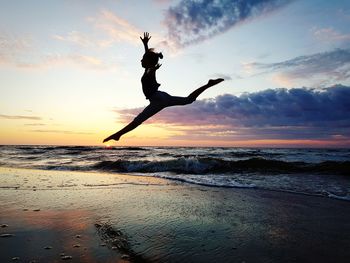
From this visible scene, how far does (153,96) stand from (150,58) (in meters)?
0.75

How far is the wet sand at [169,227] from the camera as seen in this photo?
4.51 m

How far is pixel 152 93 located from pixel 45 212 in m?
3.48

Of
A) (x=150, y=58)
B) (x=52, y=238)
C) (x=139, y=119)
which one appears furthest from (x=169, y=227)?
(x=150, y=58)

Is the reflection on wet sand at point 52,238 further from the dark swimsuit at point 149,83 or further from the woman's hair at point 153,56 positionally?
the woman's hair at point 153,56

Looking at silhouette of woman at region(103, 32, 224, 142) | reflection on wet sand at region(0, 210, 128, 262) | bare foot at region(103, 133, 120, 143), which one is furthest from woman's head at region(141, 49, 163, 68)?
reflection on wet sand at region(0, 210, 128, 262)

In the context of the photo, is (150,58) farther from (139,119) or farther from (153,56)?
(139,119)

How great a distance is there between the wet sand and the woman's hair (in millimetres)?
3138

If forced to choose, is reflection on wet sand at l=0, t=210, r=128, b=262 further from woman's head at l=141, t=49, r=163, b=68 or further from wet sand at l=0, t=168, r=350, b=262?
woman's head at l=141, t=49, r=163, b=68

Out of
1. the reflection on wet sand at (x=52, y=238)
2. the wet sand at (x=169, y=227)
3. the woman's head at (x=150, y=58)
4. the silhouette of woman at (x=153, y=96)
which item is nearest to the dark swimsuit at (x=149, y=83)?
the silhouette of woman at (x=153, y=96)

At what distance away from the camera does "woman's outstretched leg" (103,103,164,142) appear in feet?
20.4

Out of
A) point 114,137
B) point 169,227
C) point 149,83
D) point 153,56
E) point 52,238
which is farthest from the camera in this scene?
point 114,137

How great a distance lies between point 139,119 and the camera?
6.21 metres

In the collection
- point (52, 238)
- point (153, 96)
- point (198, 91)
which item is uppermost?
point (198, 91)

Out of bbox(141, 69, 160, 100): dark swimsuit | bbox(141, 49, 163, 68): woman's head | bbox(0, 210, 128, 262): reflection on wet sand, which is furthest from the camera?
bbox(141, 69, 160, 100): dark swimsuit
